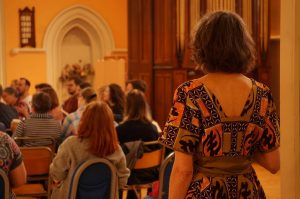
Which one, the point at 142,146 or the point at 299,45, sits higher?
the point at 299,45

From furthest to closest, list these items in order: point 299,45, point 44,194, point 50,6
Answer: point 50,6 < point 44,194 < point 299,45

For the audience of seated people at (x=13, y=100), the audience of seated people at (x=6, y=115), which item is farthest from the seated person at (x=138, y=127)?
the audience of seated people at (x=13, y=100)

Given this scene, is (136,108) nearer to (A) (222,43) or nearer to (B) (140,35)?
(A) (222,43)

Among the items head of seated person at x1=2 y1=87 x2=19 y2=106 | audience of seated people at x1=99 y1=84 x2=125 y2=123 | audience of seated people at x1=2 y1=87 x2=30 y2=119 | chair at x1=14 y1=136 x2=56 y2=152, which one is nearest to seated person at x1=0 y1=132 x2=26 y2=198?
chair at x1=14 y1=136 x2=56 y2=152

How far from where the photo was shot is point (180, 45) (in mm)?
9258

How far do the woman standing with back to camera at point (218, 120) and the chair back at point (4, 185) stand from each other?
1218mm

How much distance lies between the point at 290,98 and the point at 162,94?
7644mm

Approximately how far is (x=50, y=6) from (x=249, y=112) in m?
10.8

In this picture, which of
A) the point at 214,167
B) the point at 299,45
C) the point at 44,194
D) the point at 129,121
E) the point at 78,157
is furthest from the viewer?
the point at 129,121

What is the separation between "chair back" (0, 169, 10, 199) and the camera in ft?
10.0

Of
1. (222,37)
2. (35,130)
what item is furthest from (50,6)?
(222,37)

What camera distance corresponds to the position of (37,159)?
4.33m

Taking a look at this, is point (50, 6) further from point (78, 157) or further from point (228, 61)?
point (228, 61)

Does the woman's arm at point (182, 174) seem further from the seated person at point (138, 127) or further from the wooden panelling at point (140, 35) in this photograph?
the wooden panelling at point (140, 35)
